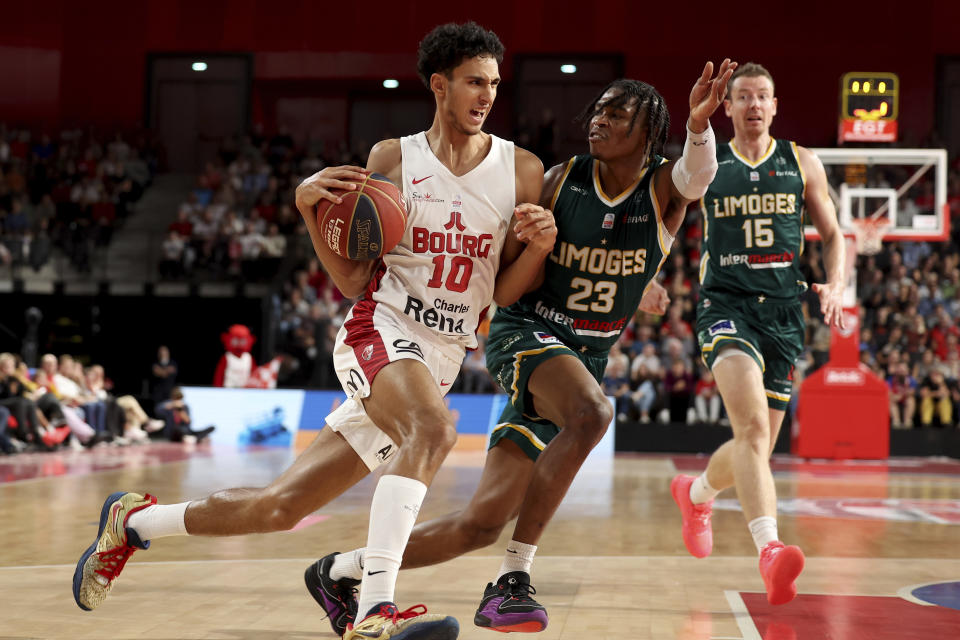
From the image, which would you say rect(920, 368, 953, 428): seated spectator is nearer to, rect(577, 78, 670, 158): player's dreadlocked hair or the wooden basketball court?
the wooden basketball court

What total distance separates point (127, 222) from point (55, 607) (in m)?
19.9

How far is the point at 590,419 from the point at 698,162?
105cm

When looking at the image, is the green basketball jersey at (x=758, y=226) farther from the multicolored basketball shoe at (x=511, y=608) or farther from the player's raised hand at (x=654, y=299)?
the multicolored basketball shoe at (x=511, y=608)

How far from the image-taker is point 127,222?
23.0 m

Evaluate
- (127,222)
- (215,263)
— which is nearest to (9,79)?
(127,222)

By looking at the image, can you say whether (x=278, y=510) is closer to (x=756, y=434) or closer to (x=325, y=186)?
(x=325, y=186)

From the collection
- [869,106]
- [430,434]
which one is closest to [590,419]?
[430,434]

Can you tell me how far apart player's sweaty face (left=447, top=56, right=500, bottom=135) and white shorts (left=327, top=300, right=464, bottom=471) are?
29.7 inches

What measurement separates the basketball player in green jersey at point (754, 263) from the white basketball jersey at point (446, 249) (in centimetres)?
153

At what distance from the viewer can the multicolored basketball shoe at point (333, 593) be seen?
3.98 meters

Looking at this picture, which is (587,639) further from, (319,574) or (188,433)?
(188,433)

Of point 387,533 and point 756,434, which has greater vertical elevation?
point 756,434

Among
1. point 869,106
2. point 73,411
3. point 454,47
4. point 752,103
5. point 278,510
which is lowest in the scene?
point 73,411

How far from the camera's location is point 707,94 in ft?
13.1
